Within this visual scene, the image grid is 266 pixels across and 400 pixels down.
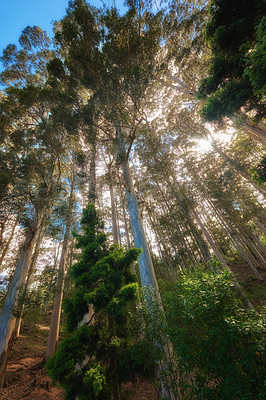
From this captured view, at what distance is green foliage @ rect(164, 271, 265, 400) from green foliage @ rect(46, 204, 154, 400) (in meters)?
1.27

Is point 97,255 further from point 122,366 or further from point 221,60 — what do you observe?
point 221,60

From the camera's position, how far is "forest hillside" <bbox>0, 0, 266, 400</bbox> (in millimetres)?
3482

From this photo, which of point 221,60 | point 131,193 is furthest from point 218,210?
point 221,60

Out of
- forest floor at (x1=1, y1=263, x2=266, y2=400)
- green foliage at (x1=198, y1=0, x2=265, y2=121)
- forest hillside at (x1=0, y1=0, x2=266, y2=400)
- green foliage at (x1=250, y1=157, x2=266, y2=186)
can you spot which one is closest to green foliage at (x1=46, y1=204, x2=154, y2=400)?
forest hillside at (x1=0, y1=0, x2=266, y2=400)

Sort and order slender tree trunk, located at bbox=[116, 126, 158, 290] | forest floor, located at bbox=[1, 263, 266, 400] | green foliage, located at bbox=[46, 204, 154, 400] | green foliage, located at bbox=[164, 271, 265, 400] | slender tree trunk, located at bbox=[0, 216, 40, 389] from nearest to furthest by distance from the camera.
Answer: green foliage, located at bbox=[164, 271, 265, 400]
green foliage, located at bbox=[46, 204, 154, 400]
slender tree trunk, located at bbox=[0, 216, 40, 389]
forest floor, located at bbox=[1, 263, 266, 400]
slender tree trunk, located at bbox=[116, 126, 158, 290]

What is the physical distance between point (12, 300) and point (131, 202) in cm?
714

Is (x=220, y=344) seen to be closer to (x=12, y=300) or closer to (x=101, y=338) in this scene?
(x=101, y=338)

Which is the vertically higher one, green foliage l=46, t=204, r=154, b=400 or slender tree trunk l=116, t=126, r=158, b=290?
slender tree trunk l=116, t=126, r=158, b=290

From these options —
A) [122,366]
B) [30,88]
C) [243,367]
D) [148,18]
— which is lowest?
[243,367]

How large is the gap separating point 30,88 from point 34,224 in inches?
372

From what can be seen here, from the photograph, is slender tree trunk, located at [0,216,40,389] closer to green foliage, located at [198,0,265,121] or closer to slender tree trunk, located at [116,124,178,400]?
slender tree trunk, located at [116,124,178,400]

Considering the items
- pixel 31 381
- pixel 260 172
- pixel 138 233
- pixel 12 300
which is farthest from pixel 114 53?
pixel 31 381

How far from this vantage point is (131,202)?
340 inches

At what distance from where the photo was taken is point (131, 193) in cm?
895
